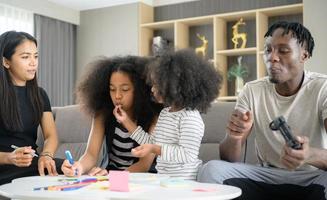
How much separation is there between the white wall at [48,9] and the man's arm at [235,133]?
145 inches

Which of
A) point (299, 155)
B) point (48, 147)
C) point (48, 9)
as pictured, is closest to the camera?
point (299, 155)

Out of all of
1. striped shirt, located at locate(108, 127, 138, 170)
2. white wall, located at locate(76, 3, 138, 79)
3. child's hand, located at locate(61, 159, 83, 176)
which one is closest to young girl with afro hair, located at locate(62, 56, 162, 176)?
striped shirt, located at locate(108, 127, 138, 170)

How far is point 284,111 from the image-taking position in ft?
5.92

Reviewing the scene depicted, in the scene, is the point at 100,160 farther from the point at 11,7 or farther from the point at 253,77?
the point at 11,7

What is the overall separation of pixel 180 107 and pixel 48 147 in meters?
0.69

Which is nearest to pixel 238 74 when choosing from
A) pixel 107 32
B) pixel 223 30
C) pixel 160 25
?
pixel 223 30

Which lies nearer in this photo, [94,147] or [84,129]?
[94,147]

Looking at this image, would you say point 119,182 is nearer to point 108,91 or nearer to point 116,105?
point 116,105

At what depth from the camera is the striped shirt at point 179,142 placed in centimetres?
163

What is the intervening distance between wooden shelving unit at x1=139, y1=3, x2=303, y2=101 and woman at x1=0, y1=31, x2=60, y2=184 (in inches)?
93.3

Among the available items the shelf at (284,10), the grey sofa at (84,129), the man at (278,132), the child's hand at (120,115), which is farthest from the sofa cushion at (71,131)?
the shelf at (284,10)

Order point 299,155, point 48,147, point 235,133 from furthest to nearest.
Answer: point 48,147 < point 235,133 < point 299,155

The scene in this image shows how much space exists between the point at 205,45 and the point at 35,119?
310 cm

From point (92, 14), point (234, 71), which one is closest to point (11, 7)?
point (92, 14)
